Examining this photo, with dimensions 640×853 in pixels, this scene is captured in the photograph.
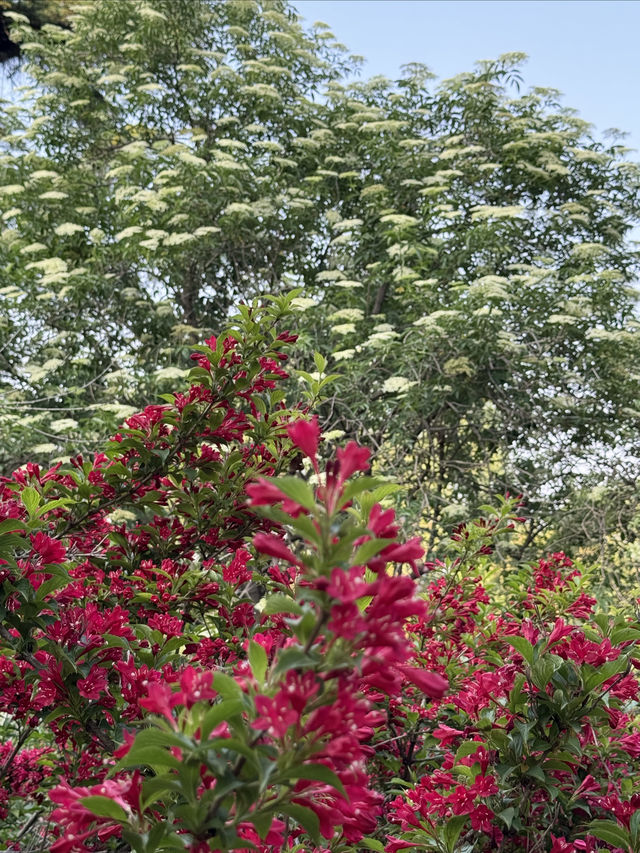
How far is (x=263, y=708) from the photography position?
519mm

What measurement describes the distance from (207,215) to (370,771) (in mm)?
5359

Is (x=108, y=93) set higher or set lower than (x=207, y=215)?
higher

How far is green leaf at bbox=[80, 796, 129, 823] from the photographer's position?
55 cm

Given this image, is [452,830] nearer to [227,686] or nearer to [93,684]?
[93,684]

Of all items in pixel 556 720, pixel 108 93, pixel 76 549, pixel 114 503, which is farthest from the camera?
pixel 108 93

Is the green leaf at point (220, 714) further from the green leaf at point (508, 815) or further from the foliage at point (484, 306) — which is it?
the foliage at point (484, 306)

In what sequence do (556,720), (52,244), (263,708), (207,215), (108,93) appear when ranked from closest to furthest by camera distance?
(263,708) < (556,720) < (207,215) < (52,244) < (108,93)

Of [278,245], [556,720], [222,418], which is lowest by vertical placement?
[556,720]

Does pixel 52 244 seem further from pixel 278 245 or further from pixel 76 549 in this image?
pixel 76 549

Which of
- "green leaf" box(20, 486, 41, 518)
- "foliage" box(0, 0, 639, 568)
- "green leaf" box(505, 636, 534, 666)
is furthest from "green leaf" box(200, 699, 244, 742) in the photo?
"foliage" box(0, 0, 639, 568)

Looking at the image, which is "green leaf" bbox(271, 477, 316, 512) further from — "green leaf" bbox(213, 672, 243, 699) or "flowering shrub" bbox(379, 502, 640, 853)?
"flowering shrub" bbox(379, 502, 640, 853)

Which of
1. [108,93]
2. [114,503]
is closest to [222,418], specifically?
[114,503]

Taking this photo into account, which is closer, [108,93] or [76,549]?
[76,549]

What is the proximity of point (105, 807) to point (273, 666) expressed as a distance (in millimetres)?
182
